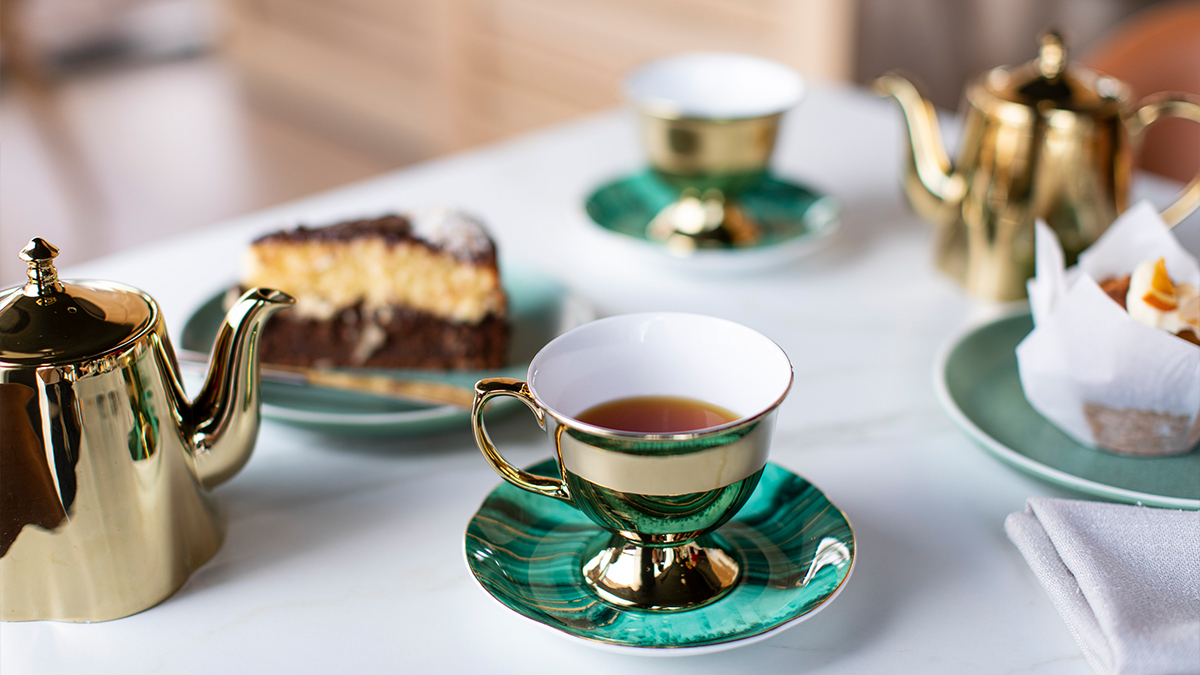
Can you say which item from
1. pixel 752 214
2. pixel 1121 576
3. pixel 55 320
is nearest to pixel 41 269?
pixel 55 320

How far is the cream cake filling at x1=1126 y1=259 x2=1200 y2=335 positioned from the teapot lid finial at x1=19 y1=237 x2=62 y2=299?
0.70 meters

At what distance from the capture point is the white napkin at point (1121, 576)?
0.53 m

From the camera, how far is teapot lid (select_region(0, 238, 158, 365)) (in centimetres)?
55

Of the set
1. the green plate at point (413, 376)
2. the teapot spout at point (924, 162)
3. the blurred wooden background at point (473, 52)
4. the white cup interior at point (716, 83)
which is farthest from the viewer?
the blurred wooden background at point (473, 52)

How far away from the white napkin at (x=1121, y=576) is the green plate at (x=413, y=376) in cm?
41

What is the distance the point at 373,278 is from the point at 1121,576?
0.68 metres

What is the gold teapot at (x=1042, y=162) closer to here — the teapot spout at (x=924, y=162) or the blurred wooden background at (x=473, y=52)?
the teapot spout at (x=924, y=162)

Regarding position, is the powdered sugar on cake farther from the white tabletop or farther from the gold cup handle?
the gold cup handle

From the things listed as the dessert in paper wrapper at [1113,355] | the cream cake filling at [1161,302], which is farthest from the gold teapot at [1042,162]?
the cream cake filling at [1161,302]

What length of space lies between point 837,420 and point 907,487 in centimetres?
10

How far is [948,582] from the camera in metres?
0.65

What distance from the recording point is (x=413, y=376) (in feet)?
3.10

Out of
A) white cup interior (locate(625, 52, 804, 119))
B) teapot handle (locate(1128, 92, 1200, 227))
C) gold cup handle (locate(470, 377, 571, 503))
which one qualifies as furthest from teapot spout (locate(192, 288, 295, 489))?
teapot handle (locate(1128, 92, 1200, 227))

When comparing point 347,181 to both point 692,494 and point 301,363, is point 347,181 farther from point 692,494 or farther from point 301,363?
point 692,494
